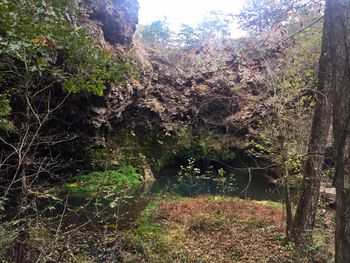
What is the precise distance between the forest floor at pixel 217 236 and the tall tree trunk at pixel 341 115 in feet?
11.3

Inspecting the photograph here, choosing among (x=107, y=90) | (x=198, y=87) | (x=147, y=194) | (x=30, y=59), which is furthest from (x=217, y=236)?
(x=198, y=87)

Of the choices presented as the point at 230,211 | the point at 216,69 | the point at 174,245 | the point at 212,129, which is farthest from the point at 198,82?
the point at 174,245

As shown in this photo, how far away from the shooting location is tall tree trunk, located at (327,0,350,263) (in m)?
2.77

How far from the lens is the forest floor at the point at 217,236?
706 centimetres

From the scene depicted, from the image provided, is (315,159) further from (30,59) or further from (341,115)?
(30,59)

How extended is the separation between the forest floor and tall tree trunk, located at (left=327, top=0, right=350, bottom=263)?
135 inches

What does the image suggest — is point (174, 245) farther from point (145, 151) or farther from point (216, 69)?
point (216, 69)

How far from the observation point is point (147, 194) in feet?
52.5

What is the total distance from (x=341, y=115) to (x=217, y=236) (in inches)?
253

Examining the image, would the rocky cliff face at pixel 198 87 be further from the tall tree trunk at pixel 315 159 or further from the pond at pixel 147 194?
the tall tree trunk at pixel 315 159

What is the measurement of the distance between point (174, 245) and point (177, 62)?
2041 centimetres

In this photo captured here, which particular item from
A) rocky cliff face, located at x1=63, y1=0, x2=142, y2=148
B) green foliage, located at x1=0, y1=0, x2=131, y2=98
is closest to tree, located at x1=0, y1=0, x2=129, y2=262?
green foliage, located at x1=0, y1=0, x2=131, y2=98

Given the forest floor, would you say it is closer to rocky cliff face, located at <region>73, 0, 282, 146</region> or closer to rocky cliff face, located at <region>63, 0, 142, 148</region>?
rocky cliff face, located at <region>63, 0, 142, 148</region>

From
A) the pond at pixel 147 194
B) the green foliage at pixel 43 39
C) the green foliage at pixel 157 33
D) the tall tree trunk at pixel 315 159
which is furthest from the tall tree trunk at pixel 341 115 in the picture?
the green foliage at pixel 157 33
